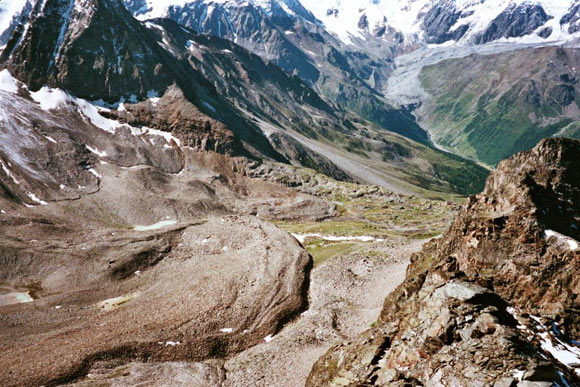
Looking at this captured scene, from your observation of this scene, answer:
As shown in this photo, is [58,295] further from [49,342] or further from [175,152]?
[175,152]

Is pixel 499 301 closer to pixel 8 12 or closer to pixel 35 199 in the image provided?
pixel 35 199

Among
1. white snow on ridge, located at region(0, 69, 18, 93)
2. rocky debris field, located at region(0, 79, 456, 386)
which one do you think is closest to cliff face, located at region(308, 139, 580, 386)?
rocky debris field, located at region(0, 79, 456, 386)

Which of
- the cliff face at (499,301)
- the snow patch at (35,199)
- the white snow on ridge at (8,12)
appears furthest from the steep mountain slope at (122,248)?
the white snow on ridge at (8,12)

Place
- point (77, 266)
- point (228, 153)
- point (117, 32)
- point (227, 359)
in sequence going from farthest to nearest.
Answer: point (117, 32) < point (228, 153) < point (77, 266) < point (227, 359)

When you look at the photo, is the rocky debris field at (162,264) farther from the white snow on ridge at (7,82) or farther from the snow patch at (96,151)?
the white snow on ridge at (7,82)

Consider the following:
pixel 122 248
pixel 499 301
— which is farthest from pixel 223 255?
pixel 499 301

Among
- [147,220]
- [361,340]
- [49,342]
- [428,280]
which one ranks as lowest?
[147,220]

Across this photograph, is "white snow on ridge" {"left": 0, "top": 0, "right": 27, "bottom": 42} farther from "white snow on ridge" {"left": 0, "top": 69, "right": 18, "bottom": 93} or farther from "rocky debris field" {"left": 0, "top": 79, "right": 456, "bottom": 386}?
"rocky debris field" {"left": 0, "top": 79, "right": 456, "bottom": 386}

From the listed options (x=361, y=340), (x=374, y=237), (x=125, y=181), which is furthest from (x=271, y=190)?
(x=361, y=340)
